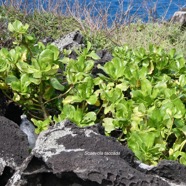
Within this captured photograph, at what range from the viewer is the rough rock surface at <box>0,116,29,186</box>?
177cm

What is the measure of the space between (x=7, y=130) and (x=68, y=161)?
45cm

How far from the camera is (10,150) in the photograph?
1.81 metres

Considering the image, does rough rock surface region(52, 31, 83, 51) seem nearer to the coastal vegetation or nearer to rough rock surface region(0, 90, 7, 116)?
the coastal vegetation

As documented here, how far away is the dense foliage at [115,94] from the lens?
182cm

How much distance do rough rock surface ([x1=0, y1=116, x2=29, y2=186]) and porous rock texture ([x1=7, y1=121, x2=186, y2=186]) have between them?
5.4 inches

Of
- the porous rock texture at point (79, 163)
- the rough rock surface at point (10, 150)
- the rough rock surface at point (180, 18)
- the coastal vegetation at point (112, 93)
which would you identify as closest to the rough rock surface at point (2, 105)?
the coastal vegetation at point (112, 93)

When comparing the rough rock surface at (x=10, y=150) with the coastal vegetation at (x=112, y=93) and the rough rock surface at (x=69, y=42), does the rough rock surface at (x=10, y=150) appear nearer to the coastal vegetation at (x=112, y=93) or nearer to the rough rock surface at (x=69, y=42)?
the coastal vegetation at (x=112, y=93)

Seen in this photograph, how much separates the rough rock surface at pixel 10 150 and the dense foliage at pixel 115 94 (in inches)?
6.2

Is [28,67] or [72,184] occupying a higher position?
[28,67]

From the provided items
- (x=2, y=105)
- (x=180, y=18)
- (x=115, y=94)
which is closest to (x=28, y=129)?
(x=2, y=105)

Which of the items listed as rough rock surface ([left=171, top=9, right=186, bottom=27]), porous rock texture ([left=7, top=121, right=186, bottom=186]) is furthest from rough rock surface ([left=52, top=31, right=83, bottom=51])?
rough rock surface ([left=171, top=9, right=186, bottom=27])

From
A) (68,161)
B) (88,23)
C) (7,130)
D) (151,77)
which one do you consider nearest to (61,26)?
(88,23)

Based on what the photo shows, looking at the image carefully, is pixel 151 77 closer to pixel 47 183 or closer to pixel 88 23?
pixel 47 183

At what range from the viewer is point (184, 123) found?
1.86 meters
